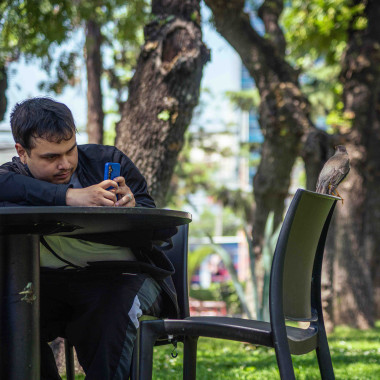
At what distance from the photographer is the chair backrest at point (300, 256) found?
79.0 inches

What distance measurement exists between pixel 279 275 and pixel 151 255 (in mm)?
561

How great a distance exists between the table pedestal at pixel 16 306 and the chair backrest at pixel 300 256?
0.77 meters

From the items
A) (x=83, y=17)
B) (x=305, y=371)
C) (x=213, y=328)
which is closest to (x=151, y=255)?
(x=213, y=328)

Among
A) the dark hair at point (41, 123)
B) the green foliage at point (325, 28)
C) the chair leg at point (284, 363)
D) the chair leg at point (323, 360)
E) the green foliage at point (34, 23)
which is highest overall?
the green foliage at point (325, 28)

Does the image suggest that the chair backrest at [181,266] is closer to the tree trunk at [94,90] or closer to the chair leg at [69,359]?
the chair leg at [69,359]

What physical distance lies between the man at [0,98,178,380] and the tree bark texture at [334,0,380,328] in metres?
6.73

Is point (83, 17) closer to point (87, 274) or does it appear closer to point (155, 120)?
point (155, 120)

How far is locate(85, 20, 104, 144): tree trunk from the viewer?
9.48 m

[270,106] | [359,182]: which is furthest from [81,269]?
[359,182]

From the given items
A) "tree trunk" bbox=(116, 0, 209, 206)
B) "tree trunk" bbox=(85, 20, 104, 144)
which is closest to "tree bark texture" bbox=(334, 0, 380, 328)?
"tree trunk" bbox=(85, 20, 104, 144)

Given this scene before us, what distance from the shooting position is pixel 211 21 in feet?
26.3

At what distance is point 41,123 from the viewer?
2297 mm

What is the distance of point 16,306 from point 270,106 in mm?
6900

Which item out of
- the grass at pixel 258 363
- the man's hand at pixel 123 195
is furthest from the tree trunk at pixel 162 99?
the man's hand at pixel 123 195
